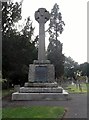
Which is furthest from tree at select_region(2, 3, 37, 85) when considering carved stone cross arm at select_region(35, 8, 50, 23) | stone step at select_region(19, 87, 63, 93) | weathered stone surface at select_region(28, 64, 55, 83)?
stone step at select_region(19, 87, 63, 93)

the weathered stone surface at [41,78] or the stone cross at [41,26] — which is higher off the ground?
the stone cross at [41,26]

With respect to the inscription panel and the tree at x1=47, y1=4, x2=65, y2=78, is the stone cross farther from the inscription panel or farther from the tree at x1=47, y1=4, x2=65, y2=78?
the tree at x1=47, y1=4, x2=65, y2=78

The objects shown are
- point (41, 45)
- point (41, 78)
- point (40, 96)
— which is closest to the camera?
point (40, 96)

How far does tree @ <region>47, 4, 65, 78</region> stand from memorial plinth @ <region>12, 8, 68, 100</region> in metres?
30.6

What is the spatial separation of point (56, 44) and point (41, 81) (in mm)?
36271

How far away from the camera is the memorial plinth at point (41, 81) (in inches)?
805

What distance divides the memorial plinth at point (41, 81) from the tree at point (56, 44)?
3064cm

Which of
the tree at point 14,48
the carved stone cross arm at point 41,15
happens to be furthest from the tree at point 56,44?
the carved stone cross arm at point 41,15

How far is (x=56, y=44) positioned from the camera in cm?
5916

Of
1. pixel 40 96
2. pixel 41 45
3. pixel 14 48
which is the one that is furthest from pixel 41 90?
pixel 14 48

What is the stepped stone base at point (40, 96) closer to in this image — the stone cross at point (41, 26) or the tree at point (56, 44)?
the stone cross at point (41, 26)

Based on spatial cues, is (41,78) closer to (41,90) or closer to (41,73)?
(41,73)

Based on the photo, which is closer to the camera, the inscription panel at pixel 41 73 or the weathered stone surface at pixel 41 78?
the inscription panel at pixel 41 73

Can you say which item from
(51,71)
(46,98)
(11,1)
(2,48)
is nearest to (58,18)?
(11,1)
